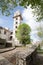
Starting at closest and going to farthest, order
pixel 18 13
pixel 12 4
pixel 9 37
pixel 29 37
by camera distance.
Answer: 1. pixel 12 4
2. pixel 29 37
3. pixel 9 37
4. pixel 18 13

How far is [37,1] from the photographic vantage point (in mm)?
8445

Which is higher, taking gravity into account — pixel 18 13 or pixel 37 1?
pixel 18 13

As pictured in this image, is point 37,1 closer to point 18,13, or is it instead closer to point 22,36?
point 22,36

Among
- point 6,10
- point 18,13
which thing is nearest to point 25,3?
point 6,10

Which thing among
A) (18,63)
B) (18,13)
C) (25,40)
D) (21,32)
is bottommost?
(18,63)

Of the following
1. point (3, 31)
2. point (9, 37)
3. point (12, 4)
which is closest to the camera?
point (12, 4)

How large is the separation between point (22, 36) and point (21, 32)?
2236 mm

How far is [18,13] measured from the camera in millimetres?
77938

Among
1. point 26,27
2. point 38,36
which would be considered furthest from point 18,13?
point 38,36

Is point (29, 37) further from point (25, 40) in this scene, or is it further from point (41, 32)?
point (41, 32)

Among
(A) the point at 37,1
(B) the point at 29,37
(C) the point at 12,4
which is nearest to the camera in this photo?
(A) the point at 37,1

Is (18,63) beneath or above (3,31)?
beneath

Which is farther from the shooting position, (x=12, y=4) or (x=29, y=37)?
(x=29, y=37)

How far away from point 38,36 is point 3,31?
18.8m
